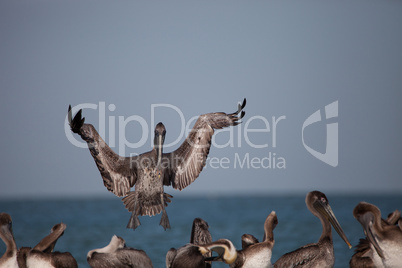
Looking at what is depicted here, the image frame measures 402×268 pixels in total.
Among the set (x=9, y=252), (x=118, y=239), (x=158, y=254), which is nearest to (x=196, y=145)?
(x=118, y=239)

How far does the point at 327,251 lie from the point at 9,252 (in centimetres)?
304

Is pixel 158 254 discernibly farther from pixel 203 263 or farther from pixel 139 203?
pixel 203 263

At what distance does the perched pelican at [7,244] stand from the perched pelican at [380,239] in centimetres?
333

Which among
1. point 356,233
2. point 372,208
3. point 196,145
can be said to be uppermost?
point 196,145

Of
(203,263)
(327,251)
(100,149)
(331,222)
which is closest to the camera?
(203,263)

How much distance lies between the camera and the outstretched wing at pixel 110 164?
6.93m

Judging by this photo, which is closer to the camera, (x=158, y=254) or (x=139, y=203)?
(x=139, y=203)

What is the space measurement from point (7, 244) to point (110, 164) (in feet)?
5.33

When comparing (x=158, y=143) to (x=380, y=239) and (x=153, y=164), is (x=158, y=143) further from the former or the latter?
(x=380, y=239)

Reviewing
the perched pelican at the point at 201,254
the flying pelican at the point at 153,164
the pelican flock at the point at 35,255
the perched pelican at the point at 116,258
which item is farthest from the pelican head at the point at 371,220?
the pelican flock at the point at 35,255

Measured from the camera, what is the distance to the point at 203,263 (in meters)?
5.63

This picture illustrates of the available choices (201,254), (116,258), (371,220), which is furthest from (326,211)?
(116,258)

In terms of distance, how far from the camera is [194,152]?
7.32m

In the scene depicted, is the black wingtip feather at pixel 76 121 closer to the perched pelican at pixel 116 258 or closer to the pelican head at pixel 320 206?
the perched pelican at pixel 116 258
